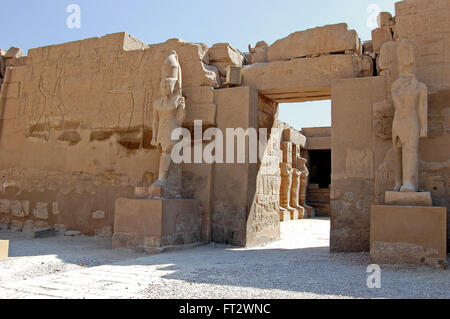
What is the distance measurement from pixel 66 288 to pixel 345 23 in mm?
5728

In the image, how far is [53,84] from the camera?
29.2 ft

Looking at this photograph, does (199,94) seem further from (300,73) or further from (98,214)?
(98,214)

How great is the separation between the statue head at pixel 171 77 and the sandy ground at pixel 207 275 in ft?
8.56

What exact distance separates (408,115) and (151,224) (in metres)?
3.88

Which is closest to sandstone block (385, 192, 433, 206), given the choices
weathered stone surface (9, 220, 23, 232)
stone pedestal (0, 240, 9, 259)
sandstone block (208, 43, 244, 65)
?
sandstone block (208, 43, 244, 65)

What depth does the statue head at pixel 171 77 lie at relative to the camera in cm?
688

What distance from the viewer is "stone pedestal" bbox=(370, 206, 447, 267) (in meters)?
4.80

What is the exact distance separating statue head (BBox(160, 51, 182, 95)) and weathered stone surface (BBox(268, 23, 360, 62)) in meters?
1.68

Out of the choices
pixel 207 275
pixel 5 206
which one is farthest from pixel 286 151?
pixel 207 275

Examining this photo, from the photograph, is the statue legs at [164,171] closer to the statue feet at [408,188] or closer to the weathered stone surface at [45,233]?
the weathered stone surface at [45,233]

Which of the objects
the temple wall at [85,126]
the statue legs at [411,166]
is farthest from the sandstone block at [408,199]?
the temple wall at [85,126]

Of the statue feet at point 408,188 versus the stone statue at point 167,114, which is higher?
the stone statue at point 167,114

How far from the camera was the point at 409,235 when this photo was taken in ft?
16.2

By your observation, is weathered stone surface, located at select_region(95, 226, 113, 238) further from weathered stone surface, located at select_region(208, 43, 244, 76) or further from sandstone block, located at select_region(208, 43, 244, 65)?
sandstone block, located at select_region(208, 43, 244, 65)
